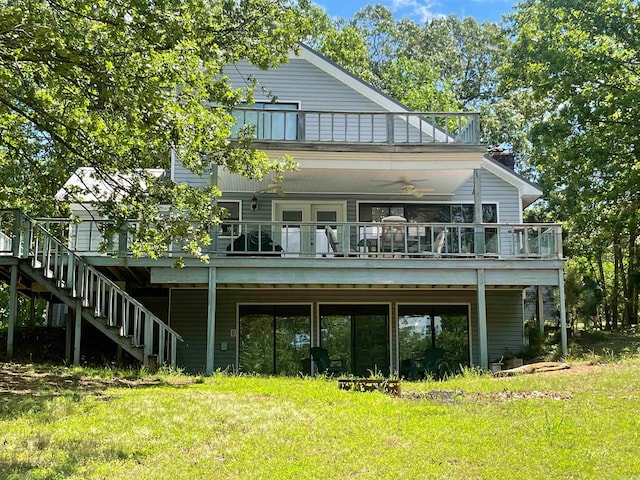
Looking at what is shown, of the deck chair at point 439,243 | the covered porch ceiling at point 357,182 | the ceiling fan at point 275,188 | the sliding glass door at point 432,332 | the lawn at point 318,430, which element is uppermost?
the covered porch ceiling at point 357,182

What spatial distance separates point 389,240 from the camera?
1503 centimetres

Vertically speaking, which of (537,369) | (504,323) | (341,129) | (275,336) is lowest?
(537,369)

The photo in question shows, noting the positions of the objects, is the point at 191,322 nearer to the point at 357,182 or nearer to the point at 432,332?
the point at 357,182

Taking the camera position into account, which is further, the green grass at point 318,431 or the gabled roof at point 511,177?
the gabled roof at point 511,177

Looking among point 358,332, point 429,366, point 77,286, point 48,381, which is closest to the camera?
point 48,381

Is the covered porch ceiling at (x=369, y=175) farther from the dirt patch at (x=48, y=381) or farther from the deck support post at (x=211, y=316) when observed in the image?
the dirt patch at (x=48, y=381)

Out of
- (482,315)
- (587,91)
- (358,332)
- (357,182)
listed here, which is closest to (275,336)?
(358,332)

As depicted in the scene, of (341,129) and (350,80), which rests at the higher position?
(350,80)

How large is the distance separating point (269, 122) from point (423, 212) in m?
5.07

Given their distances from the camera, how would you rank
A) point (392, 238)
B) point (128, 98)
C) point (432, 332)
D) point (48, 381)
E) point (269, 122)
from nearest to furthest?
point (128, 98)
point (48, 381)
point (392, 238)
point (269, 122)
point (432, 332)

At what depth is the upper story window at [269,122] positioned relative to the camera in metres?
15.7

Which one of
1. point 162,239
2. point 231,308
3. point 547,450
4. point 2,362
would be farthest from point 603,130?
point 2,362

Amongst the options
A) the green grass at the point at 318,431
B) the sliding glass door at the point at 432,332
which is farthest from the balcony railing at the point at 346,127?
the green grass at the point at 318,431

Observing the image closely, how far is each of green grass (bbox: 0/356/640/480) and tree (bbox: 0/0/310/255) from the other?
350cm
